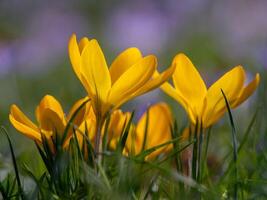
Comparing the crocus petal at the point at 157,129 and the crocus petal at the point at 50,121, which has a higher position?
the crocus petal at the point at 50,121

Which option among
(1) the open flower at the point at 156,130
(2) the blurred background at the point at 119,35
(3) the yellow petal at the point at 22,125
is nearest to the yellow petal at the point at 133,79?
(3) the yellow petal at the point at 22,125

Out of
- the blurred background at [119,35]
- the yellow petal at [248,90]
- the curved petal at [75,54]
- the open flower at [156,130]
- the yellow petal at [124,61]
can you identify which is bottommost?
the blurred background at [119,35]

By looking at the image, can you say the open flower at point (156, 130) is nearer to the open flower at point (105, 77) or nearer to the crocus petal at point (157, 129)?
the crocus petal at point (157, 129)

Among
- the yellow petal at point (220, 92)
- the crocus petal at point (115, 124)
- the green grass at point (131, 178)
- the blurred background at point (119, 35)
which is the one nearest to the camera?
the green grass at point (131, 178)

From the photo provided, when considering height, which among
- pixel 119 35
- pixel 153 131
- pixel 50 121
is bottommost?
pixel 119 35

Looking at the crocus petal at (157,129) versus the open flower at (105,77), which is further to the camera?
the crocus petal at (157,129)

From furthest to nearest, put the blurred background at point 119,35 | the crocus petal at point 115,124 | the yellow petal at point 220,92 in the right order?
1. the blurred background at point 119,35
2. the crocus petal at point 115,124
3. the yellow petal at point 220,92

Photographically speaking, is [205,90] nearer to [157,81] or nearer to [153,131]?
[157,81]

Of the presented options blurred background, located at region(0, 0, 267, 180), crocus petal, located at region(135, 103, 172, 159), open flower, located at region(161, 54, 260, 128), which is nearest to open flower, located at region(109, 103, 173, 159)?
crocus petal, located at region(135, 103, 172, 159)

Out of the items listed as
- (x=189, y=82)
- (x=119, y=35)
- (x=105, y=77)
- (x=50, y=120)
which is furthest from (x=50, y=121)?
(x=119, y=35)

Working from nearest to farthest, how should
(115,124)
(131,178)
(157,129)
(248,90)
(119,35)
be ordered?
(131,178) < (248,90) < (115,124) < (157,129) < (119,35)
